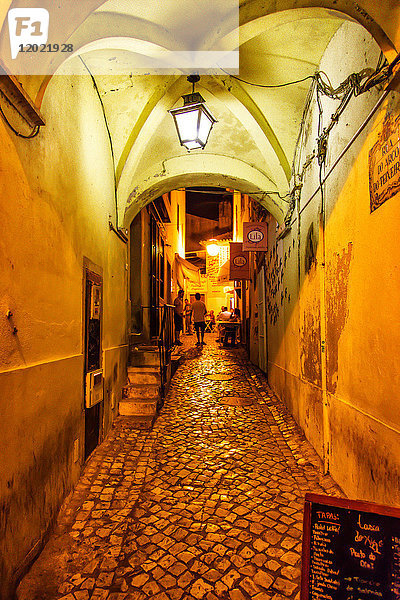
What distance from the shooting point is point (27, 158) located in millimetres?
2979

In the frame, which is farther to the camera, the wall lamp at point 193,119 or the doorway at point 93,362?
the wall lamp at point 193,119

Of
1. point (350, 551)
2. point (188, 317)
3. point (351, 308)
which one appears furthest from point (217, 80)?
point (188, 317)

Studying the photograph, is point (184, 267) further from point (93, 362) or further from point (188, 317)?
point (93, 362)

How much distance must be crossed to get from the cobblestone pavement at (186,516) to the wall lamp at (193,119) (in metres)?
4.48

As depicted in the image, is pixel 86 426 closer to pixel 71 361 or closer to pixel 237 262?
pixel 71 361

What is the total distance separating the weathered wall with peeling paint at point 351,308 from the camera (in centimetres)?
282

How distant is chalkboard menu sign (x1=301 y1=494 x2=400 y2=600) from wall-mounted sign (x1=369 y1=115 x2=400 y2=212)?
210 cm

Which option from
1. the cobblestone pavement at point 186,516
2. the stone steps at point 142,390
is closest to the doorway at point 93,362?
the cobblestone pavement at point 186,516

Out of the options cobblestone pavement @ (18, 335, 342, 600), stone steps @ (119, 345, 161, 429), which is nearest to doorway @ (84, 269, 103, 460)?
cobblestone pavement @ (18, 335, 342, 600)

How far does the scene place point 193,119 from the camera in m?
5.11

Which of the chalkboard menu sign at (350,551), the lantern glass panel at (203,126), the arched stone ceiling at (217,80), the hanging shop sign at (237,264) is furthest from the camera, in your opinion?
the hanging shop sign at (237,264)

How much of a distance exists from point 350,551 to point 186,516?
2.28m

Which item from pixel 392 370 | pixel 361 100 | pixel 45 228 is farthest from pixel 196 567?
pixel 361 100

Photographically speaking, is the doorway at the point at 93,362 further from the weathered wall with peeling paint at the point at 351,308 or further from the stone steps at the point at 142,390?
the weathered wall with peeling paint at the point at 351,308
